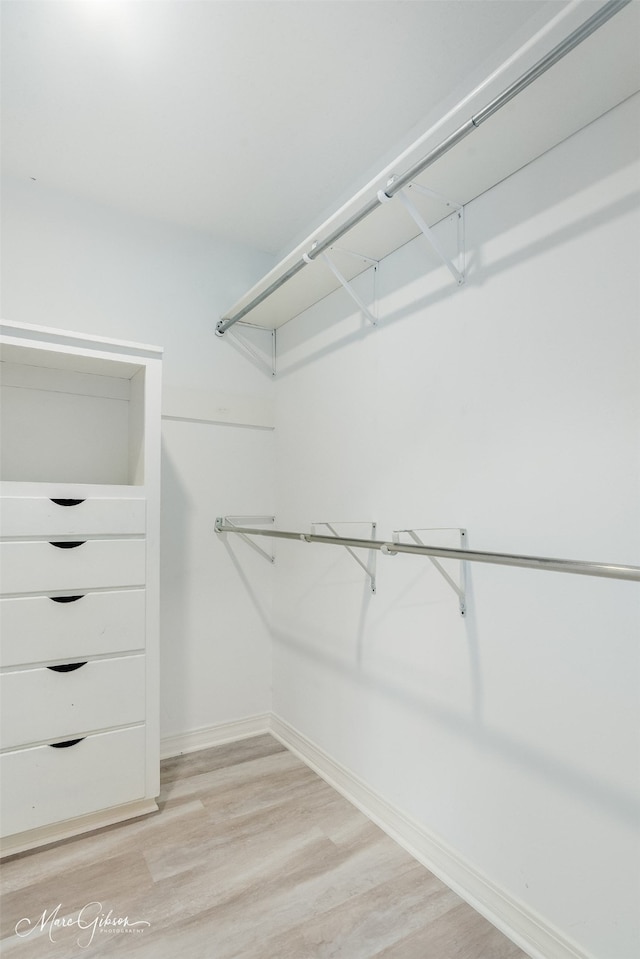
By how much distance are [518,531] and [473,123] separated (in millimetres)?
1017

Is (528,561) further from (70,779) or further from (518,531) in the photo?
(70,779)

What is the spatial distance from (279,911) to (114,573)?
45.6 inches

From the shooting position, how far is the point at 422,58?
1536 mm

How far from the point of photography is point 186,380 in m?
2.53

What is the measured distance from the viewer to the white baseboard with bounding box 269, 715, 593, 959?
130 cm

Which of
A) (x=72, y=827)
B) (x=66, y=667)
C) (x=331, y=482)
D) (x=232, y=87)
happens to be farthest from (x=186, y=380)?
(x=72, y=827)

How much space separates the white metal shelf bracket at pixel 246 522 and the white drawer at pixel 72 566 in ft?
2.24

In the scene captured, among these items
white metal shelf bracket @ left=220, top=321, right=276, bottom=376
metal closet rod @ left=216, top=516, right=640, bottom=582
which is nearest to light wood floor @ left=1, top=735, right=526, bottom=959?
metal closet rod @ left=216, top=516, right=640, bottom=582

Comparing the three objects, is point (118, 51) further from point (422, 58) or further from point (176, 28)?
point (422, 58)

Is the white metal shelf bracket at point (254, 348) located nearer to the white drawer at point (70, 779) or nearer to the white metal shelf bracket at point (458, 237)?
the white metal shelf bracket at point (458, 237)

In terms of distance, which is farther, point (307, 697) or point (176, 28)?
point (307, 697)

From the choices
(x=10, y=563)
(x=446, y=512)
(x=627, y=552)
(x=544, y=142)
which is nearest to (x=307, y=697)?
(x=446, y=512)

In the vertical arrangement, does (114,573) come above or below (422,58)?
below

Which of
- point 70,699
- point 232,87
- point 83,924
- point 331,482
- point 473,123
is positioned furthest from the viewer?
point 331,482
